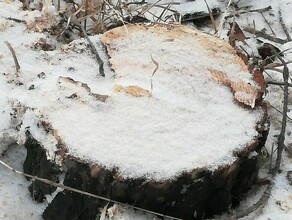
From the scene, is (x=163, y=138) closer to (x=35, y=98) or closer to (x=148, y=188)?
(x=148, y=188)

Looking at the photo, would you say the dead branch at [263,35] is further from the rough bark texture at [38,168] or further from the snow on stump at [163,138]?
the rough bark texture at [38,168]

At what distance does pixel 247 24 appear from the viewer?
7.87ft

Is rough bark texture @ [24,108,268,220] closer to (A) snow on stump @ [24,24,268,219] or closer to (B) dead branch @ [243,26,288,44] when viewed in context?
(A) snow on stump @ [24,24,268,219]

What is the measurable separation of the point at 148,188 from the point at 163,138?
0.16 meters

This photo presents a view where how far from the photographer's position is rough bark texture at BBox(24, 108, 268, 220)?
1.42 m

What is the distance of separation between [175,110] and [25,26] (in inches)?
29.1

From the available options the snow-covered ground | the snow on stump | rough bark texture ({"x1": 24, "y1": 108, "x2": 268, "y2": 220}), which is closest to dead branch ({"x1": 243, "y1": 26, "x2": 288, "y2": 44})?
Result: the snow-covered ground

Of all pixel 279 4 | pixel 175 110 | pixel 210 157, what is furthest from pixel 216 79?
pixel 279 4

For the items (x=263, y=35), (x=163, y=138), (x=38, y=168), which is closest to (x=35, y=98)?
(x=38, y=168)

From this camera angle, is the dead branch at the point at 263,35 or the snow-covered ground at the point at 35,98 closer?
the snow-covered ground at the point at 35,98

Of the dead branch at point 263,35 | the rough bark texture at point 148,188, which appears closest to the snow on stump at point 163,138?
the rough bark texture at point 148,188

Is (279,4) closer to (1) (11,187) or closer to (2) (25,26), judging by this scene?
(2) (25,26)

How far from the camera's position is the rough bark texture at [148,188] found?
4.65ft

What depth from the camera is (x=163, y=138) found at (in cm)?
150
